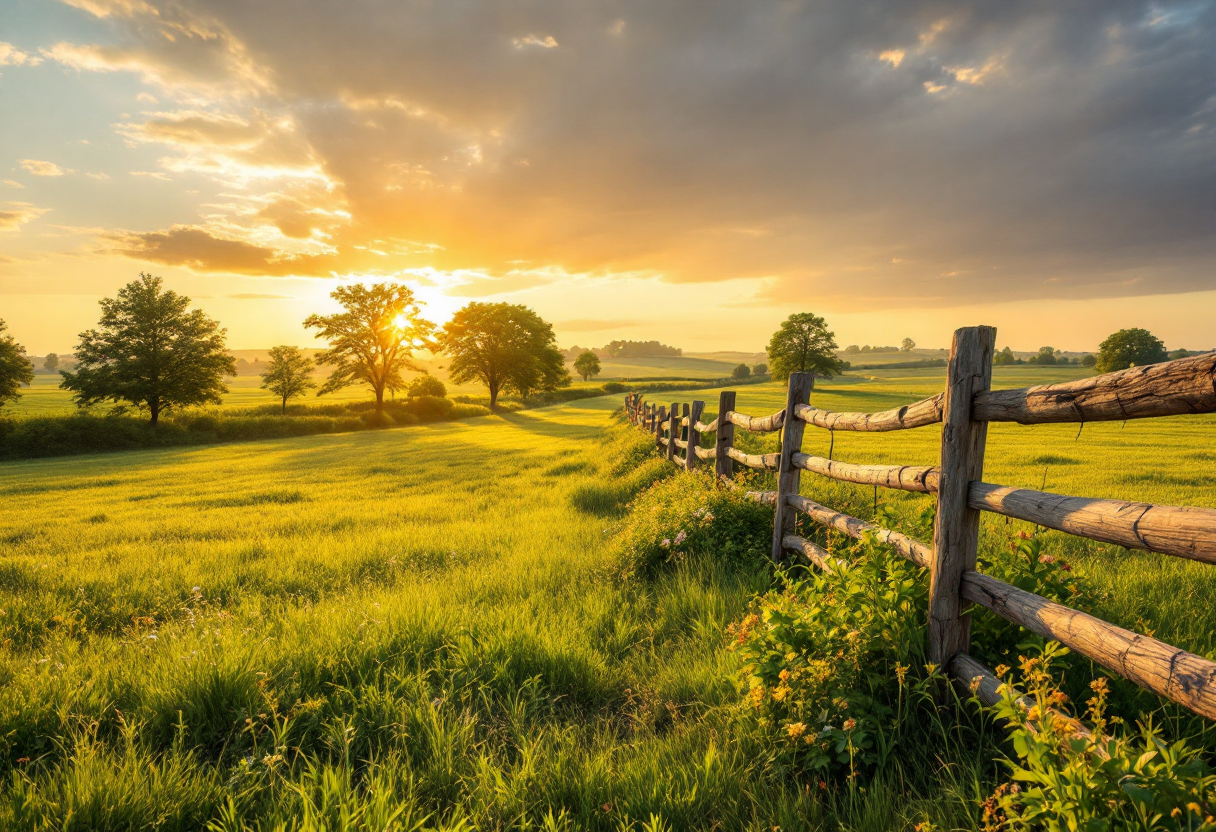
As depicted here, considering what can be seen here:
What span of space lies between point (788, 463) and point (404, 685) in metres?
3.86

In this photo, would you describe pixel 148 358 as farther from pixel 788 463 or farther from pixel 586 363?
pixel 586 363

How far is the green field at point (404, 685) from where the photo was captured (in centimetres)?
256

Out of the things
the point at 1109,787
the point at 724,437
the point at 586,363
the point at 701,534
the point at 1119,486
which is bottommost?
the point at 1119,486

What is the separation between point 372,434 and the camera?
3856 centimetres

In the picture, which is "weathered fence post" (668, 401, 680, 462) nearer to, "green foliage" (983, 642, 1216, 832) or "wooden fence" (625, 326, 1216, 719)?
"wooden fence" (625, 326, 1216, 719)

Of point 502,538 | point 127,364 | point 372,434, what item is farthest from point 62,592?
point 127,364

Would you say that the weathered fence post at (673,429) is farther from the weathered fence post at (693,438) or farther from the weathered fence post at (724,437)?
the weathered fence post at (724,437)

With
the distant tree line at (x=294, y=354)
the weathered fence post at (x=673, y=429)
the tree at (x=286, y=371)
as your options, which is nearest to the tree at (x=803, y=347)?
the distant tree line at (x=294, y=354)

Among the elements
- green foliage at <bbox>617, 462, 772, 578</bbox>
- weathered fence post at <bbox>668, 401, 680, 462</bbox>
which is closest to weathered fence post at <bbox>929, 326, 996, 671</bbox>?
green foliage at <bbox>617, 462, 772, 578</bbox>

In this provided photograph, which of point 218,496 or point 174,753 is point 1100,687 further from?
point 218,496

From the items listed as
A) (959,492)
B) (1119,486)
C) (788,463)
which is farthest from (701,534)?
(1119,486)

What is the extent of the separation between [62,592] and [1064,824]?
887cm

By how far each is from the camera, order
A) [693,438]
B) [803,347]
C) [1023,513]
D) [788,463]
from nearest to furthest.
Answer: [1023,513] → [788,463] → [693,438] → [803,347]

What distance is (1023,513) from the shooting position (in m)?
2.58
